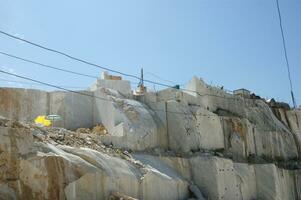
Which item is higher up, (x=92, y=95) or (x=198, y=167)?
(x=92, y=95)

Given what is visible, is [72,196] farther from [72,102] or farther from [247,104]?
[247,104]

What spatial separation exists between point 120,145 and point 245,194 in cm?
745

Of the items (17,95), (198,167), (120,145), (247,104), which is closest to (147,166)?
(120,145)

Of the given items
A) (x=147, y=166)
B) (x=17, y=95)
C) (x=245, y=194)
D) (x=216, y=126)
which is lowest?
(x=245, y=194)

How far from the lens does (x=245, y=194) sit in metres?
24.7

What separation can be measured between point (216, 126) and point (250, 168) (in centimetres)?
283

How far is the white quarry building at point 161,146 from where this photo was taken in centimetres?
1570

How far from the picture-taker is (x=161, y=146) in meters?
24.4

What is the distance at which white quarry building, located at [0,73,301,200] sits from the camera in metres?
15.7

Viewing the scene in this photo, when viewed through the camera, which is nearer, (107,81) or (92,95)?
(92,95)

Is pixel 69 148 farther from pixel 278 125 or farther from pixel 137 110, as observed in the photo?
pixel 278 125

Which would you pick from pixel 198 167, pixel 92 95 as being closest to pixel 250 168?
pixel 198 167

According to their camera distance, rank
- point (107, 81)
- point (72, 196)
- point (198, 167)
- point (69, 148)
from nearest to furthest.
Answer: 1. point (72, 196)
2. point (69, 148)
3. point (198, 167)
4. point (107, 81)

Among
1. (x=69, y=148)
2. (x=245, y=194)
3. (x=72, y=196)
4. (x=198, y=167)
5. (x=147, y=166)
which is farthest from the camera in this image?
(x=245, y=194)
